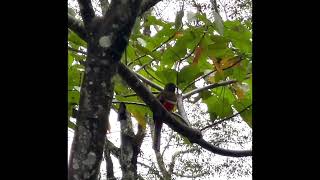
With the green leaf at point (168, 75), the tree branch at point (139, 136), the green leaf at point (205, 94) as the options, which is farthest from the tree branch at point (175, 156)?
the green leaf at point (168, 75)

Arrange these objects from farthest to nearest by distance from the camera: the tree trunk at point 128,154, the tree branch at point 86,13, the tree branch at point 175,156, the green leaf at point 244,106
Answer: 1. the tree branch at point 175,156
2. the tree trunk at point 128,154
3. the green leaf at point 244,106
4. the tree branch at point 86,13

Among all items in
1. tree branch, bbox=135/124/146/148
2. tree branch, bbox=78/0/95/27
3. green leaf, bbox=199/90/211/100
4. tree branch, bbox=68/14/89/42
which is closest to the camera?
tree branch, bbox=78/0/95/27

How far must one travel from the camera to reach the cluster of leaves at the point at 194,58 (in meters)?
1.73

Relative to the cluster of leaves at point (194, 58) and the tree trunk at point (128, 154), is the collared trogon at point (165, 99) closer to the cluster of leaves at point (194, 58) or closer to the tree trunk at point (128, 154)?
the cluster of leaves at point (194, 58)

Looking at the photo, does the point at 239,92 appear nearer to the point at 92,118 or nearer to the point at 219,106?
the point at 219,106

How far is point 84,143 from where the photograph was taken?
3.43 feet

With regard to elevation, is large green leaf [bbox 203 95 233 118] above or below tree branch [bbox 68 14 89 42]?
below

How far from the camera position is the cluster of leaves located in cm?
173

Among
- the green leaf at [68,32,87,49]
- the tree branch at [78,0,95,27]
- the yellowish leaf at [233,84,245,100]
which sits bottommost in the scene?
the yellowish leaf at [233,84,245,100]

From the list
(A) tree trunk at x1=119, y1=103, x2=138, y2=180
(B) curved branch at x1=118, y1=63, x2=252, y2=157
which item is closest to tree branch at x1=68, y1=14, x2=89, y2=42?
(B) curved branch at x1=118, y1=63, x2=252, y2=157

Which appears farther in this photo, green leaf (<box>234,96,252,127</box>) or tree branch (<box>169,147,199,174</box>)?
tree branch (<box>169,147,199,174</box>)

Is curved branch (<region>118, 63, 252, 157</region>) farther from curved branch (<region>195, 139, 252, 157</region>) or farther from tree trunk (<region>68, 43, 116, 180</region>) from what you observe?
tree trunk (<region>68, 43, 116, 180</region>)
